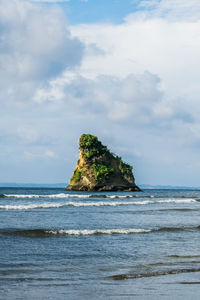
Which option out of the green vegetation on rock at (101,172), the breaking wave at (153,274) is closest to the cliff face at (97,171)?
the green vegetation on rock at (101,172)

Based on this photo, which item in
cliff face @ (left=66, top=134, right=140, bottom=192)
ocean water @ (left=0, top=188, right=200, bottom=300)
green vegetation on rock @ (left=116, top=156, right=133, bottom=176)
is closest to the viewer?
ocean water @ (left=0, top=188, right=200, bottom=300)

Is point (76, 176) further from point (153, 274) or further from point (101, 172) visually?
point (153, 274)

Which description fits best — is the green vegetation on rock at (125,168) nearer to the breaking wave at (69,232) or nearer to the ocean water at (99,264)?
the ocean water at (99,264)

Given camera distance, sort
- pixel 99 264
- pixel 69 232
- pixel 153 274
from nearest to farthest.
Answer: pixel 153 274, pixel 99 264, pixel 69 232

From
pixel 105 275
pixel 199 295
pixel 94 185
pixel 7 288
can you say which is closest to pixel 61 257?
pixel 105 275

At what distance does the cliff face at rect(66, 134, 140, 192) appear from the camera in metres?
103

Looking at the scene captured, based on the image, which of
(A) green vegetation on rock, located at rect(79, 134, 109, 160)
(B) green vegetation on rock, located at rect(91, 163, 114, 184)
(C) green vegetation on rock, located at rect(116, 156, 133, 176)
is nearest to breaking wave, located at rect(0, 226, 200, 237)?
(B) green vegetation on rock, located at rect(91, 163, 114, 184)

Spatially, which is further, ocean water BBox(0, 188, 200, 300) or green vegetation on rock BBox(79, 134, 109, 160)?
green vegetation on rock BBox(79, 134, 109, 160)

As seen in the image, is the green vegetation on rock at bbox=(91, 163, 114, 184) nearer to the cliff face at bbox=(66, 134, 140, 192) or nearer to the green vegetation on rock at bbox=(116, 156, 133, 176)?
the cliff face at bbox=(66, 134, 140, 192)

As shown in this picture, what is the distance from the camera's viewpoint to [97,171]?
102562mm

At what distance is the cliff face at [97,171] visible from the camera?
102938mm

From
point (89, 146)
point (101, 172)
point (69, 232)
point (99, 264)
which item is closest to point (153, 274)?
point (99, 264)

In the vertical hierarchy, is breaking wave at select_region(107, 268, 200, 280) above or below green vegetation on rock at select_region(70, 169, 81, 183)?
below

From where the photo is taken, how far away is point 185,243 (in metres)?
16.9
